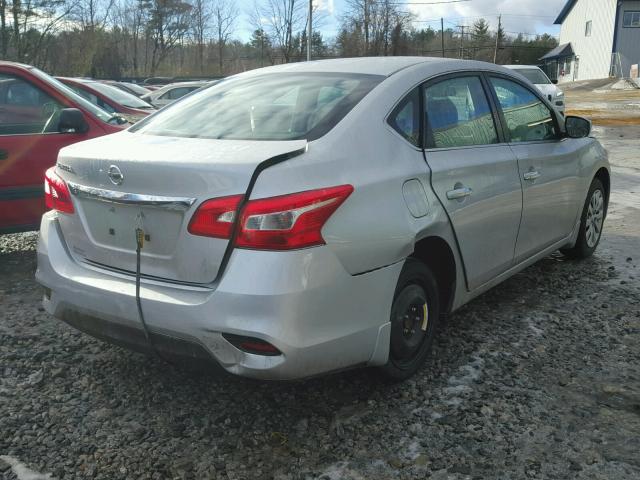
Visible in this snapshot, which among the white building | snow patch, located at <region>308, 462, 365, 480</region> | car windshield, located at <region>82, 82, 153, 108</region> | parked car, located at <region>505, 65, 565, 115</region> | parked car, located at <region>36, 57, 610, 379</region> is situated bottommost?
snow patch, located at <region>308, 462, 365, 480</region>

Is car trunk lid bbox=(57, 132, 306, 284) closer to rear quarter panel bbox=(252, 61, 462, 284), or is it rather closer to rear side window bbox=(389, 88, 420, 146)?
rear quarter panel bbox=(252, 61, 462, 284)

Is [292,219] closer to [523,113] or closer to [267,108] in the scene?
[267,108]

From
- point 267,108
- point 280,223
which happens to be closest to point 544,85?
point 267,108

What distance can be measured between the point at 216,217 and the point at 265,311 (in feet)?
1.36

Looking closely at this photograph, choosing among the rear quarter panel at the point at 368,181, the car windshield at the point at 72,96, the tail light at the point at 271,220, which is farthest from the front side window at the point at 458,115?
the car windshield at the point at 72,96

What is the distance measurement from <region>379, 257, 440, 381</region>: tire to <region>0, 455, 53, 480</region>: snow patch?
153 centimetres

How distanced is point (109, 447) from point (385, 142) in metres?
1.82

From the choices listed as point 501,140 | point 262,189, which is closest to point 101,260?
point 262,189

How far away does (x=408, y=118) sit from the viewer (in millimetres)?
3111

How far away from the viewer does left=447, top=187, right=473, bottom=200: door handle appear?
10.4 ft

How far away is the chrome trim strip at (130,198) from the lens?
96.9 inches

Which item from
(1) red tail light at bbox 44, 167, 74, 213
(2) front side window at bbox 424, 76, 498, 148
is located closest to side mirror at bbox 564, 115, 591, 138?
(2) front side window at bbox 424, 76, 498, 148

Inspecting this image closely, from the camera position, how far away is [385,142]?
2.87 metres

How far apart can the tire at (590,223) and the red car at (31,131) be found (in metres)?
4.08
